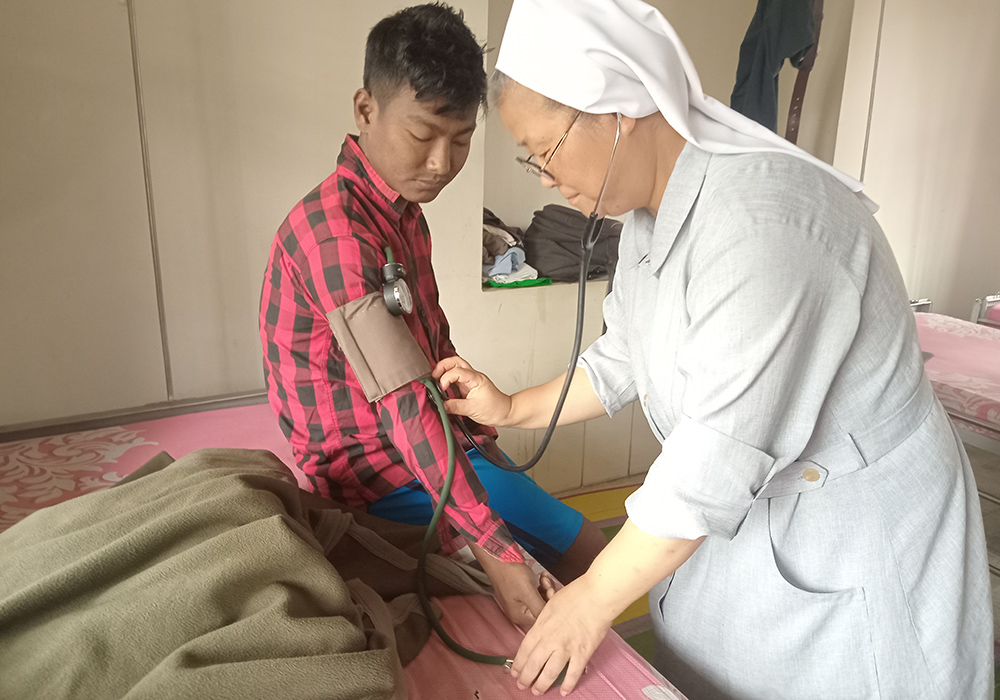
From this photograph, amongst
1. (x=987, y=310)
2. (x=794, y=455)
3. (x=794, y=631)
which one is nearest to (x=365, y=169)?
(x=794, y=455)

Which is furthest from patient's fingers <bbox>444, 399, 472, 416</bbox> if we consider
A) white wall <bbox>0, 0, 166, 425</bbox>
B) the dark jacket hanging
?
the dark jacket hanging

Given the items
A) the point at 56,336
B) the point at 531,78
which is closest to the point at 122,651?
the point at 531,78

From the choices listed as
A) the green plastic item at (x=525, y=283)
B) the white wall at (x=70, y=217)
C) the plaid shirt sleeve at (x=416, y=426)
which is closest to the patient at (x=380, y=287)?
the plaid shirt sleeve at (x=416, y=426)

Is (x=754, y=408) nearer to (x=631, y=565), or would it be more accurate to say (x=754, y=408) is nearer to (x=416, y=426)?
(x=631, y=565)

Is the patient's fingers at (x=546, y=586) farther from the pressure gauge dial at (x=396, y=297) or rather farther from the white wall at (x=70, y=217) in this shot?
the white wall at (x=70, y=217)

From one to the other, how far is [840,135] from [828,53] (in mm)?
386

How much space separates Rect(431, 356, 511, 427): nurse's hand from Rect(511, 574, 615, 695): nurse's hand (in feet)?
1.31

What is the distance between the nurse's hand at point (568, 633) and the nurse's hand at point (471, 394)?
1.31 ft

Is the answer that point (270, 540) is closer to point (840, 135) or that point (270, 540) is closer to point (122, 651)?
point (122, 651)

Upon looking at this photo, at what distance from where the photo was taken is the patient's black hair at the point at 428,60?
113 centimetres

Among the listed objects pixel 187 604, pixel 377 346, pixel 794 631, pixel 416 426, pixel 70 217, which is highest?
pixel 70 217

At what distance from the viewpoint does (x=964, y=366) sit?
Result: 2.50 meters

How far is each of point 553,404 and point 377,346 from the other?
0.34 metres

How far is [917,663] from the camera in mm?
831
